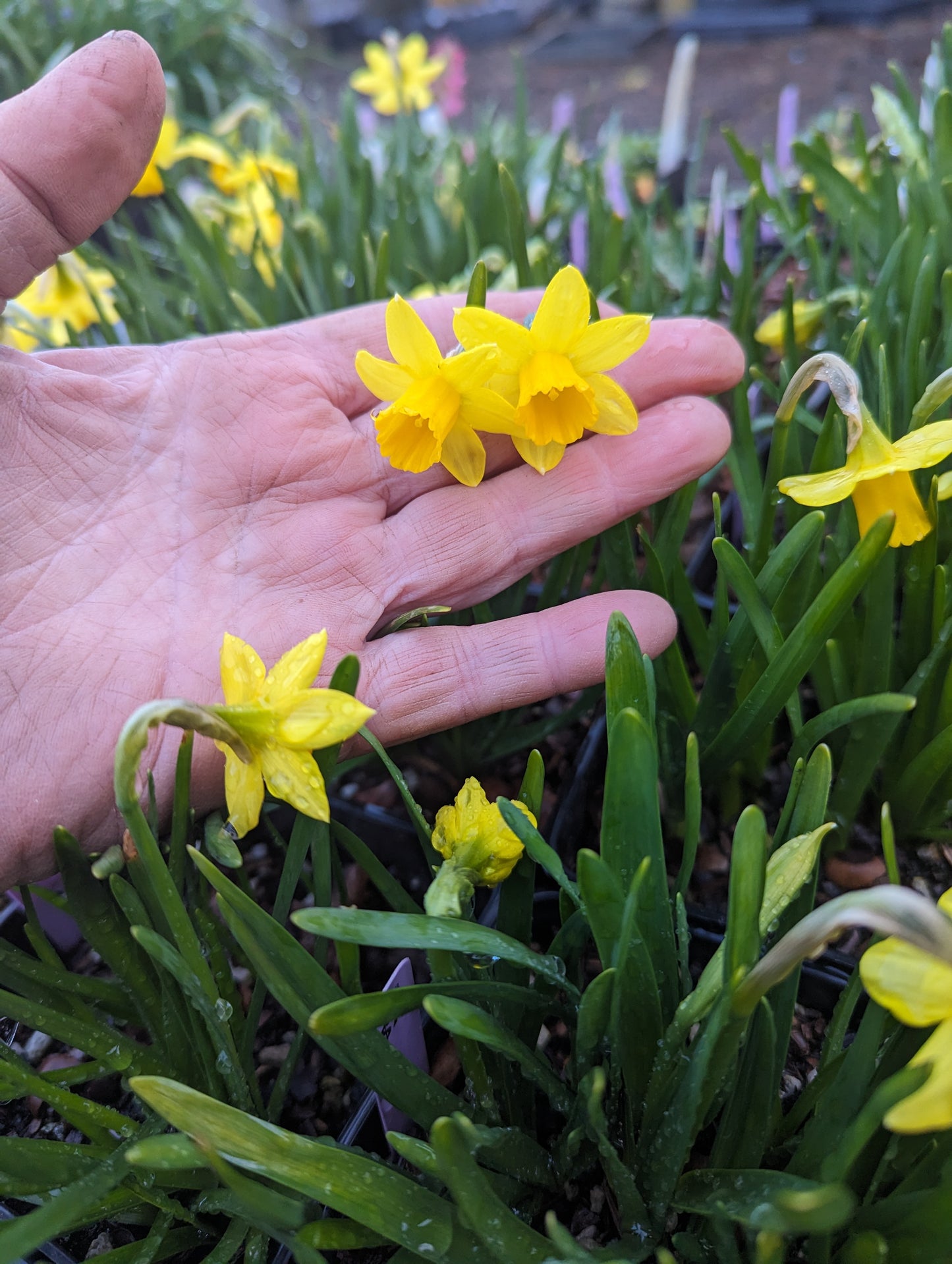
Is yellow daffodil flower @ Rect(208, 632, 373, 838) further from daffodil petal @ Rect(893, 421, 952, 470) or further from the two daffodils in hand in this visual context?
daffodil petal @ Rect(893, 421, 952, 470)

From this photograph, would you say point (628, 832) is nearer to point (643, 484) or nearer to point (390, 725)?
point (390, 725)

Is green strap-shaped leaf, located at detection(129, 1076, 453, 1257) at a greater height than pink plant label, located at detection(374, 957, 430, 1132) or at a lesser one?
greater

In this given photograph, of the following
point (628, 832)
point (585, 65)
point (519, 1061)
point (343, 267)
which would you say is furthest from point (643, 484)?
point (585, 65)

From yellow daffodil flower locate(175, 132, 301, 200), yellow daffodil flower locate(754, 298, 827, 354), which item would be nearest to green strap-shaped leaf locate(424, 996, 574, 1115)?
yellow daffodil flower locate(754, 298, 827, 354)

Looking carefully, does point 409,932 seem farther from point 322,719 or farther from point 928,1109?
point 928,1109

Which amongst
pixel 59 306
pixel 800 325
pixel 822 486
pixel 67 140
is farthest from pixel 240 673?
pixel 59 306
